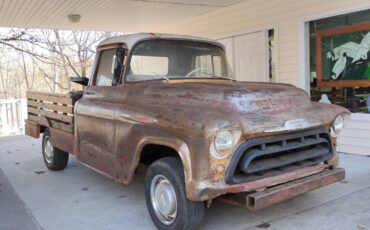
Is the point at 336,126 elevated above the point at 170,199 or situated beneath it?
elevated above

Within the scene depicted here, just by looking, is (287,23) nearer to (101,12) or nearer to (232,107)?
(101,12)

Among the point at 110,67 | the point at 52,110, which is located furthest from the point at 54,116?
the point at 110,67

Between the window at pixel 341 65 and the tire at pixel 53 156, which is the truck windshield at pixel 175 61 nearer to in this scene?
the tire at pixel 53 156

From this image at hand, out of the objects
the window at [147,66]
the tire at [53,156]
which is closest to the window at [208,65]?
the window at [147,66]

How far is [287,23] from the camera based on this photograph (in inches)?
297

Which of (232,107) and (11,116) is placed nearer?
(232,107)

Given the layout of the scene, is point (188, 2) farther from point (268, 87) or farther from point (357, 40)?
point (268, 87)

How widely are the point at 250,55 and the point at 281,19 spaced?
1.22 meters

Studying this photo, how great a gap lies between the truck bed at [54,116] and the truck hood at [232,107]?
6.06 ft

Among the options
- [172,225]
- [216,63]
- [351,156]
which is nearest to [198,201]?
[172,225]

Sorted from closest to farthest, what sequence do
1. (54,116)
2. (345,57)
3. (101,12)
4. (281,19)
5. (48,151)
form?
1. (54,116)
2. (48,151)
3. (345,57)
4. (281,19)
5. (101,12)

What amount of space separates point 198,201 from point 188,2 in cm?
600

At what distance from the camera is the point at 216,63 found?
16.3 feet

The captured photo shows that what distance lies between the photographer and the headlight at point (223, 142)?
3006 mm
